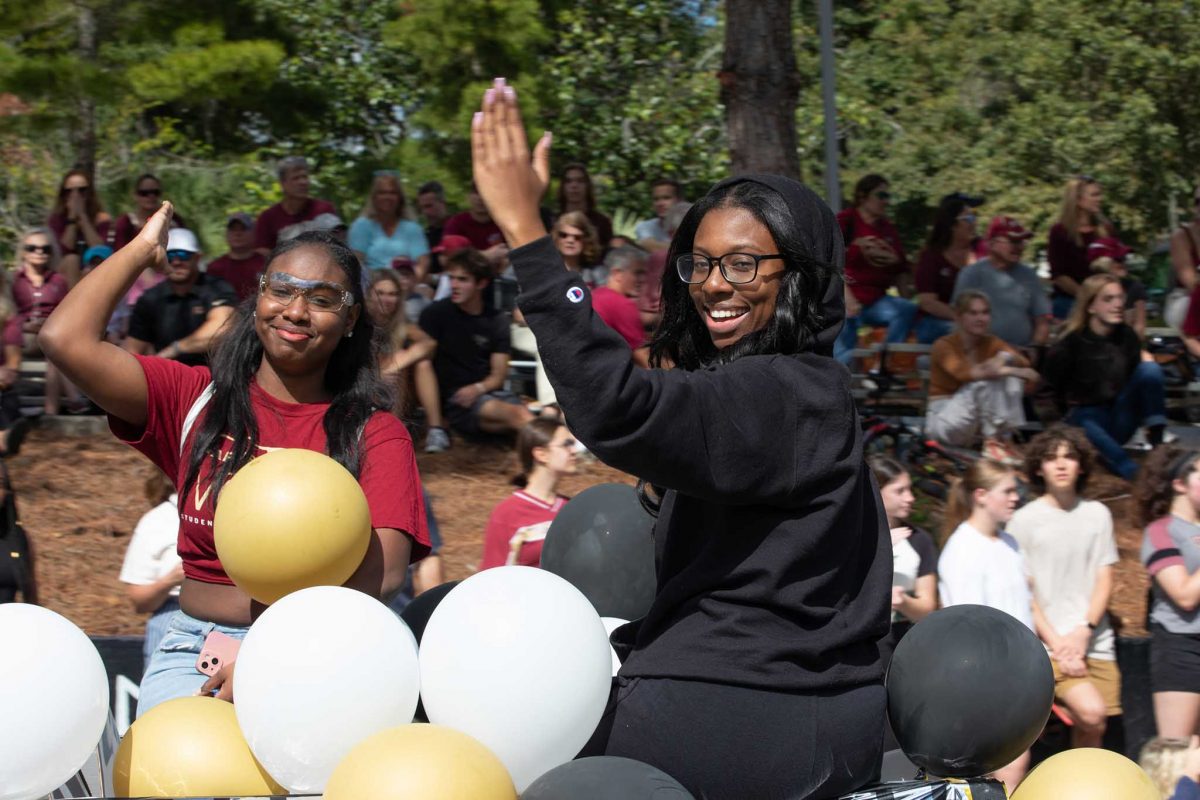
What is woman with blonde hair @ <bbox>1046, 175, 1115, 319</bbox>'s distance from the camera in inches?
384

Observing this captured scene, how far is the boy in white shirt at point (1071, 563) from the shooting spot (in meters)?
6.02

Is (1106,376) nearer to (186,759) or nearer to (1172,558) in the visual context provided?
(1172,558)

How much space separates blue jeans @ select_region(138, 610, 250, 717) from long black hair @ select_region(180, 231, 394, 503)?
12.3 inches

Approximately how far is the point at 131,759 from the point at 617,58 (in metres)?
15.5

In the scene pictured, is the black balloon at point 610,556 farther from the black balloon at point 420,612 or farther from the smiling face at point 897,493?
the smiling face at point 897,493

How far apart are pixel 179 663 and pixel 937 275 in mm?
6988

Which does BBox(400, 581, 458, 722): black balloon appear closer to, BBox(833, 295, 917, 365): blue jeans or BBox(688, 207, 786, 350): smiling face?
BBox(688, 207, 786, 350): smiling face

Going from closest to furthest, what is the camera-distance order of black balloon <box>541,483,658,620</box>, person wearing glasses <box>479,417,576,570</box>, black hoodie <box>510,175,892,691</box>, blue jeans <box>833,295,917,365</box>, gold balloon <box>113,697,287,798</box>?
black hoodie <box>510,175,892,691</box> < gold balloon <box>113,697,287,798</box> < black balloon <box>541,483,658,620</box> < person wearing glasses <box>479,417,576,570</box> < blue jeans <box>833,295,917,365</box>

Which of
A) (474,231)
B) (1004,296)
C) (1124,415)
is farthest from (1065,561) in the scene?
(474,231)

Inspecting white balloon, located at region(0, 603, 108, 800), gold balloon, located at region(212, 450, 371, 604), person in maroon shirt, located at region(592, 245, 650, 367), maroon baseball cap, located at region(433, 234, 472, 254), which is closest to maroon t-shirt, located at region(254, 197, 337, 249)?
maroon baseball cap, located at region(433, 234, 472, 254)

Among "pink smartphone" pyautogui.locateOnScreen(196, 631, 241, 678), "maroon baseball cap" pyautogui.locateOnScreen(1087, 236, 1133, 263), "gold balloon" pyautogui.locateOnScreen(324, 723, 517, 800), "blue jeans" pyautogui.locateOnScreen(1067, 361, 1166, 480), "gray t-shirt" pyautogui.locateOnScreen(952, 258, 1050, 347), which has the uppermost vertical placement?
"gold balloon" pyautogui.locateOnScreen(324, 723, 517, 800)

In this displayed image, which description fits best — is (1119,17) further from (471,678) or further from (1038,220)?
(471,678)

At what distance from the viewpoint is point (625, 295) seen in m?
8.26

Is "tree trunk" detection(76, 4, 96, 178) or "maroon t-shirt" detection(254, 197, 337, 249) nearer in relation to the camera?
"maroon t-shirt" detection(254, 197, 337, 249)
